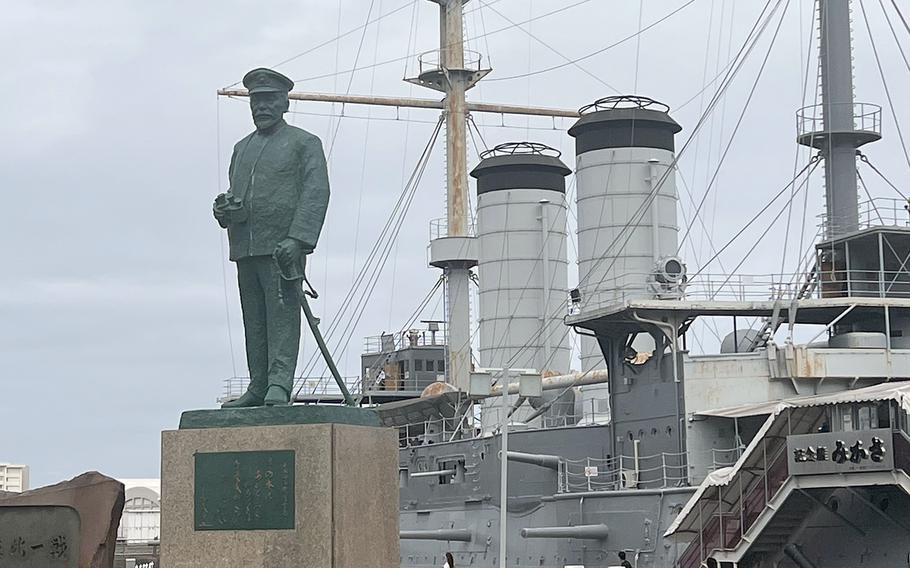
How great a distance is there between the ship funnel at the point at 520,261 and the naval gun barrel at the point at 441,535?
10.8 m

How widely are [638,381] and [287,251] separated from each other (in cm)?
2104

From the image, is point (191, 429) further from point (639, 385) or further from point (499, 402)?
point (499, 402)

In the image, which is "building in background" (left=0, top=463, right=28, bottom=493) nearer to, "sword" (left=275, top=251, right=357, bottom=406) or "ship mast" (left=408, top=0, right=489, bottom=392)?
"ship mast" (left=408, top=0, right=489, bottom=392)

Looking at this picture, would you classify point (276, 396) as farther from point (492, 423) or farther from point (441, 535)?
point (492, 423)

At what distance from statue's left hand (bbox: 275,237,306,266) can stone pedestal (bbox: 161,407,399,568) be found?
138 cm

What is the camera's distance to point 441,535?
3678 centimetres

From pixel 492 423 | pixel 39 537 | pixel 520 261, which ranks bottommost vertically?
pixel 39 537

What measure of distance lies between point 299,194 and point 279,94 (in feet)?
3.54

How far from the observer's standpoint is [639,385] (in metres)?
32.8

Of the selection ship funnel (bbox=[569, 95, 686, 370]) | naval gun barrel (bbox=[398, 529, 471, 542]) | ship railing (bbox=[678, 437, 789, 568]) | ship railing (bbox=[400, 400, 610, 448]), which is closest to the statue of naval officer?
ship railing (bbox=[678, 437, 789, 568])

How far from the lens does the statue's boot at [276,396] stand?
1299 centimetres

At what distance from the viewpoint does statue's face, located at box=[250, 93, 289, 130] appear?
1359cm

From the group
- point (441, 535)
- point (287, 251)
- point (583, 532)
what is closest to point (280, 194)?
point (287, 251)

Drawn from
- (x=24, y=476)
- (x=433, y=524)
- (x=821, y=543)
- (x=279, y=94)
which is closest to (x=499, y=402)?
(x=433, y=524)
